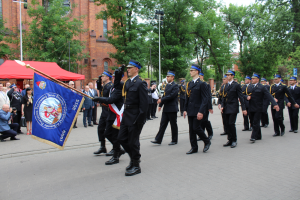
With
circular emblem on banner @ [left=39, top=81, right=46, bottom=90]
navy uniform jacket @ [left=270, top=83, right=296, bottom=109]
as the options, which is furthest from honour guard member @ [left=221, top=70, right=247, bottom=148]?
circular emblem on banner @ [left=39, top=81, right=46, bottom=90]

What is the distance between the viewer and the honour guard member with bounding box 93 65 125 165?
5414mm

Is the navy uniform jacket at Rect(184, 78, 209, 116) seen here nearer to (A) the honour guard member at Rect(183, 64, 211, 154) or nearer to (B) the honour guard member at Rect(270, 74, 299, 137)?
(A) the honour guard member at Rect(183, 64, 211, 154)

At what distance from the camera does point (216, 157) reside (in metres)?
6.01

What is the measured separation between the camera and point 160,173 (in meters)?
4.92

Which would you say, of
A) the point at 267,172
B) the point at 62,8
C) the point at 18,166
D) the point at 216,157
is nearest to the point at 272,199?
the point at 267,172

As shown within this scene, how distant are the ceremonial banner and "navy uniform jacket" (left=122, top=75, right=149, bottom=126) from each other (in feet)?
4.64

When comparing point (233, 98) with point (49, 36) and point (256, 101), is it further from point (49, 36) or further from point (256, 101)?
point (49, 36)

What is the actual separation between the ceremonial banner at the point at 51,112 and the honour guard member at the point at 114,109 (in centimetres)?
77

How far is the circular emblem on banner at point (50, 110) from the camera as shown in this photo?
211 inches

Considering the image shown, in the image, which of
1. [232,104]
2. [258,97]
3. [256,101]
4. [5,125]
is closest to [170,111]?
[232,104]

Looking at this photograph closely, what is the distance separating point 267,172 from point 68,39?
23.1m

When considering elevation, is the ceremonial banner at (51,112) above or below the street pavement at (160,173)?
above

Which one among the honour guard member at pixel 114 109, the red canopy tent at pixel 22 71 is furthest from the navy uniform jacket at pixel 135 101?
the red canopy tent at pixel 22 71

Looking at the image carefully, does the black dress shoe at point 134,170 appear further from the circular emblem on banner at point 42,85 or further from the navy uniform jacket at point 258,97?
the navy uniform jacket at point 258,97
